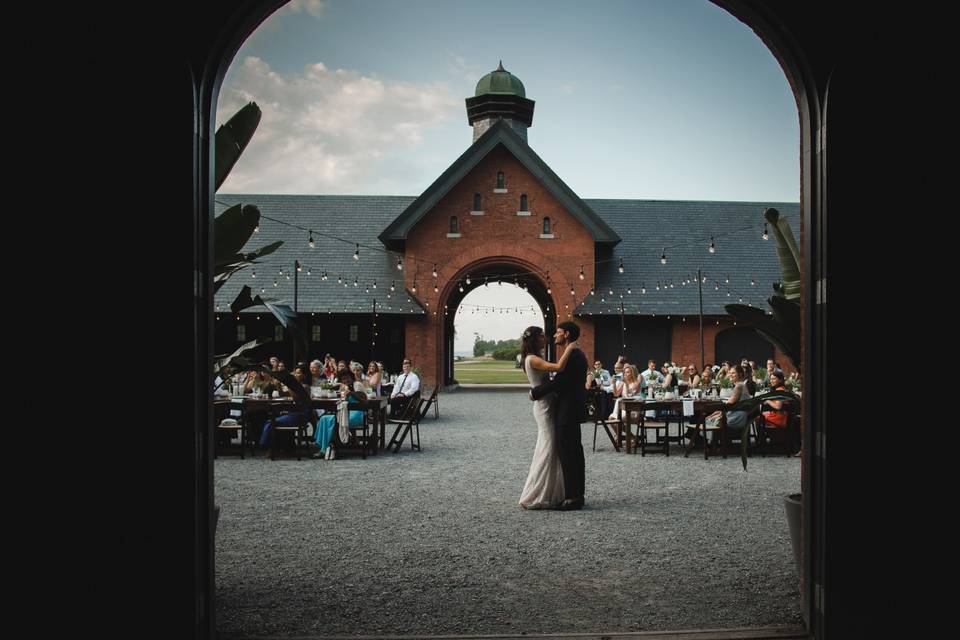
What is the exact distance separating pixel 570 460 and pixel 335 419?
525cm

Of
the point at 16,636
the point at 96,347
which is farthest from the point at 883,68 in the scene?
the point at 16,636

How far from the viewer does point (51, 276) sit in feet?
11.0

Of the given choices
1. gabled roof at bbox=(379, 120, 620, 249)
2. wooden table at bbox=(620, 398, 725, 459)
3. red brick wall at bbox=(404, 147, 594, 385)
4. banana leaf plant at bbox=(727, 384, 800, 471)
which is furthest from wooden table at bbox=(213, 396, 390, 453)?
gabled roof at bbox=(379, 120, 620, 249)

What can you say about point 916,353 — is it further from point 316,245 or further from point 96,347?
point 316,245

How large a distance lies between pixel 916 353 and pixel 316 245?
89.2 feet

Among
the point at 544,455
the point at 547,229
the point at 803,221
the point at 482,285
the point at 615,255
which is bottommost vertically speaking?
the point at 544,455

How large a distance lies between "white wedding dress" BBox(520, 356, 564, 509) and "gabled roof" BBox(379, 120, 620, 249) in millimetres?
19060

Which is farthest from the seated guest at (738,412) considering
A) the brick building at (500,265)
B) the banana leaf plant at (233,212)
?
the brick building at (500,265)

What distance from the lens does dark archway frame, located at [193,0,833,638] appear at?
3623 millimetres

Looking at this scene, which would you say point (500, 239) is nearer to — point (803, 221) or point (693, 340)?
point (693, 340)

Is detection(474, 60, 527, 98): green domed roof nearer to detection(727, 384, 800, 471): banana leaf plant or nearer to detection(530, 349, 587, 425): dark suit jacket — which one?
detection(530, 349, 587, 425): dark suit jacket

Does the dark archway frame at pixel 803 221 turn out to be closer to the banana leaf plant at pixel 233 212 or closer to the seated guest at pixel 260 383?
the banana leaf plant at pixel 233 212

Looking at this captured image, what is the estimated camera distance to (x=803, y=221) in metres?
4.04

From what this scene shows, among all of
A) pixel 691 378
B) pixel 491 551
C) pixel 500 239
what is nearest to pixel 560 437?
pixel 491 551
